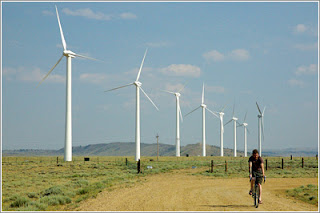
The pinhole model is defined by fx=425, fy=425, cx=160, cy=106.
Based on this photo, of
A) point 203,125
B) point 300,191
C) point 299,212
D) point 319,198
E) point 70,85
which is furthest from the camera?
point 203,125

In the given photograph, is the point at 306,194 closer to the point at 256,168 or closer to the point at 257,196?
the point at 256,168

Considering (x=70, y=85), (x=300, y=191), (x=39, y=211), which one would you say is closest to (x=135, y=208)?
(x=39, y=211)

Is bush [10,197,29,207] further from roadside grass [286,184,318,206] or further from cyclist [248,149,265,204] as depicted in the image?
roadside grass [286,184,318,206]

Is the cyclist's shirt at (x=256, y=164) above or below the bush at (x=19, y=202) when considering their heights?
above

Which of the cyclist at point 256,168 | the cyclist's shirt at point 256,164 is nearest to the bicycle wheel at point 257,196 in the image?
the cyclist at point 256,168

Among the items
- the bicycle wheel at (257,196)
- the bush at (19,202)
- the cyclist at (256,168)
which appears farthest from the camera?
the bush at (19,202)

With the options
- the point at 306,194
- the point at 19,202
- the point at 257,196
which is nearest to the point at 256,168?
the point at 257,196

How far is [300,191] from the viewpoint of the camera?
28016 millimetres

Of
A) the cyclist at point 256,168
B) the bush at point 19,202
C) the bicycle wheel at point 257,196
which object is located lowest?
the bush at point 19,202

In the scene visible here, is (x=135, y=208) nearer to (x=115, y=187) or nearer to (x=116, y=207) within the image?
(x=116, y=207)

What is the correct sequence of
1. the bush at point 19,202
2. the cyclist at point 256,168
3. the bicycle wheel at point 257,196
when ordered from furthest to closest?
the bush at point 19,202
the cyclist at point 256,168
the bicycle wheel at point 257,196

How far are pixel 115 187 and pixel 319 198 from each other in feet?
48.1

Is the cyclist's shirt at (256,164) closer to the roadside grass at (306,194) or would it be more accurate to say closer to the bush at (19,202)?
the roadside grass at (306,194)

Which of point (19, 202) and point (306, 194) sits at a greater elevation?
point (306, 194)
